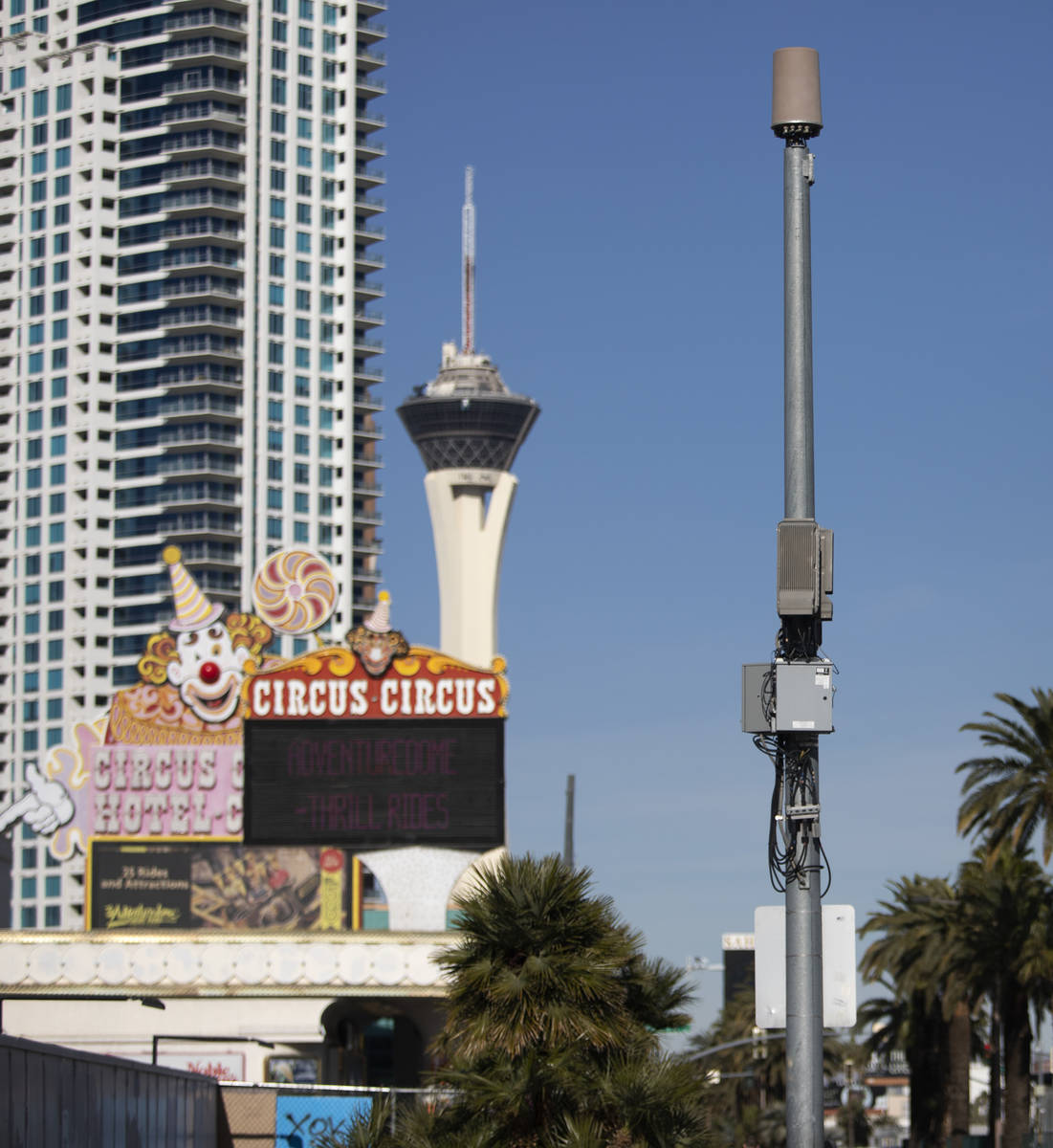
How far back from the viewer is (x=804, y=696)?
15.0 meters

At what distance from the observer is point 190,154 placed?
16238cm

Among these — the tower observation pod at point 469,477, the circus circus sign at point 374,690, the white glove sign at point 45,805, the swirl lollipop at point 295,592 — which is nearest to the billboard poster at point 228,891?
the white glove sign at point 45,805

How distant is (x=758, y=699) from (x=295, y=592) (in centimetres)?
5425

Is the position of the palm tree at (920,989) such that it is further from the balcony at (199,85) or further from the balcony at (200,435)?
the balcony at (199,85)

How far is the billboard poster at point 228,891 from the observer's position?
64500 millimetres

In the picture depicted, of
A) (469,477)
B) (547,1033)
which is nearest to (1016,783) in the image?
(547,1033)

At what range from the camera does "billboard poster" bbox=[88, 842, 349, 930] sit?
A: 64.5m

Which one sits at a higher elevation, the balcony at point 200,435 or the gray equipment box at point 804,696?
the balcony at point 200,435

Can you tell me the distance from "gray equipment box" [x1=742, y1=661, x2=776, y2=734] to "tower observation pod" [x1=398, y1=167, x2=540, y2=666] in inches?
5186

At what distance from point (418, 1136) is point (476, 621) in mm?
124544

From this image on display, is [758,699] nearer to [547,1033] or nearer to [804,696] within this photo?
[804,696]

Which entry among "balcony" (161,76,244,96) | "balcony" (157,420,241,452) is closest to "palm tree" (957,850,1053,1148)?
"balcony" (157,420,241,452)

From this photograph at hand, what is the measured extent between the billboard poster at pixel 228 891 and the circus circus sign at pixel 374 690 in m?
4.48

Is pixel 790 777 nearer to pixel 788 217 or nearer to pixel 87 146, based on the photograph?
pixel 788 217
